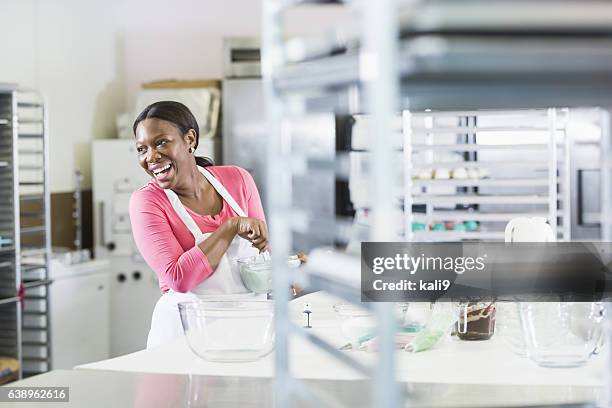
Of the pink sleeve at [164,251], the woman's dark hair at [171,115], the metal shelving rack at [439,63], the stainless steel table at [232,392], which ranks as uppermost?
the woman's dark hair at [171,115]

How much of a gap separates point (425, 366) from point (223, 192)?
171 cm

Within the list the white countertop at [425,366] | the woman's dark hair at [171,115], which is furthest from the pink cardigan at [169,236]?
the white countertop at [425,366]

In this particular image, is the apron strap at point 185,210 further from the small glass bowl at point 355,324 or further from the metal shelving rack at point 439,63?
the metal shelving rack at point 439,63

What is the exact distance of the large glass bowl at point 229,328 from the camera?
94.3 inches

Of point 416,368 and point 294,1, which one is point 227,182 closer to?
point 416,368

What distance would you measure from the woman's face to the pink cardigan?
0.08 metres

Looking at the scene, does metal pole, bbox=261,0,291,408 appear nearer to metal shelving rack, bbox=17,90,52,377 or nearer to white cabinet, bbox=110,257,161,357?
metal shelving rack, bbox=17,90,52,377

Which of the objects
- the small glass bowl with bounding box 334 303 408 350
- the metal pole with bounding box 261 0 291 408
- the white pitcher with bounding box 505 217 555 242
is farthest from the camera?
the white pitcher with bounding box 505 217 555 242

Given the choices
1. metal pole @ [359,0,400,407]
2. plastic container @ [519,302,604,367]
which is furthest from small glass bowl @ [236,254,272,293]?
metal pole @ [359,0,400,407]

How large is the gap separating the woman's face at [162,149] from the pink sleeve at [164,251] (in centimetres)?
11

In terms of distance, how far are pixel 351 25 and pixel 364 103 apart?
0.12m

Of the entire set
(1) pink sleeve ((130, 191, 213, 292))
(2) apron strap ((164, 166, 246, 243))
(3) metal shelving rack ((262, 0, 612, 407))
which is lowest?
(1) pink sleeve ((130, 191, 213, 292))

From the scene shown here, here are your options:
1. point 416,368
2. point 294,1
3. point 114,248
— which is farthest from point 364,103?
point 114,248

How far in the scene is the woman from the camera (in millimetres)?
3621
